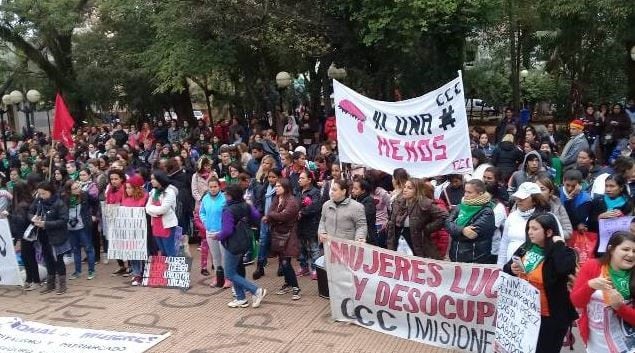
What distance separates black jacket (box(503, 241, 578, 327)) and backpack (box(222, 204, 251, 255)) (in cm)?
352

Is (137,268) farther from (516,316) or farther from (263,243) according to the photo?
(516,316)

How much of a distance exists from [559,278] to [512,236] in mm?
1153

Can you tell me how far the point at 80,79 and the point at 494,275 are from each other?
23.1 meters

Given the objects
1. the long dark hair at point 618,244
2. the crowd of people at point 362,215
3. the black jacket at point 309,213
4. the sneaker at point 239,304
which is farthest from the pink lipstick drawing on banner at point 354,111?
the long dark hair at point 618,244

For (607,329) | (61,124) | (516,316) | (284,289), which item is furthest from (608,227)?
(61,124)

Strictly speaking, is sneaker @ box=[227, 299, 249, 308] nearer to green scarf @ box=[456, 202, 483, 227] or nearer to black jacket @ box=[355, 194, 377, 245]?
black jacket @ box=[355, 194, 377, 245]

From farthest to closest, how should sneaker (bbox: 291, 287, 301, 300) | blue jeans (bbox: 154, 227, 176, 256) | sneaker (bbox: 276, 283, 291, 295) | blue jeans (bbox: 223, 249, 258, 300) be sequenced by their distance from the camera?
blue jeans (bbox: 154, 227, 176, 256)
sneaker (bbox: 276, 283, 291, 295)
sneaker (bbox: 291, 287, 301, 300)
blue jeans (bbox: 223, 249, 258, 300)

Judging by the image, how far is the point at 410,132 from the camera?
7.66m

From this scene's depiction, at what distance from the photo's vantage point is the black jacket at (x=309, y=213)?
823cm

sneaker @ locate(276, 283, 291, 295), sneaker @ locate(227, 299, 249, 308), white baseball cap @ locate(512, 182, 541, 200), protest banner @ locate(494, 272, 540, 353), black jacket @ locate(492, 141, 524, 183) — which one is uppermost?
black jacket @ locate(492, 141, 524, 183)

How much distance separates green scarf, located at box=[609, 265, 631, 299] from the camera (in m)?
4.14

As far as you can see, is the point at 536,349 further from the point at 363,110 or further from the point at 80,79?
the point at 80,79

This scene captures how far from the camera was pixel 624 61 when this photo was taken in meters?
20.9

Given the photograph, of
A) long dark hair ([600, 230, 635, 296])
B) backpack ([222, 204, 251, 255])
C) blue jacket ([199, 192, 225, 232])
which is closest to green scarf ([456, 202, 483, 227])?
long dark hair ([600, 230, 635, 296])
